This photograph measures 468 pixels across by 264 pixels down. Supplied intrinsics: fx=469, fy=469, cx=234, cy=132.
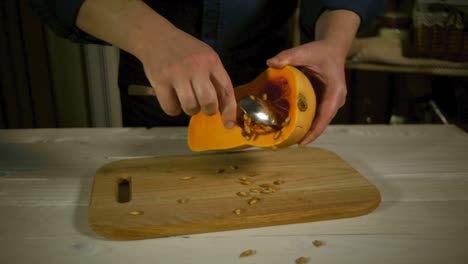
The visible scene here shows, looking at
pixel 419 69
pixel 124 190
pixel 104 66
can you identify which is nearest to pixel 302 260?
pixel 124 190

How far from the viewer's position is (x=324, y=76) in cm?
89

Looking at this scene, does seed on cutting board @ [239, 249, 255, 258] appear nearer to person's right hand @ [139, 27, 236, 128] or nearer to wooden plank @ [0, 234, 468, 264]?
wooden plank @ [0, 234, 468, 264]

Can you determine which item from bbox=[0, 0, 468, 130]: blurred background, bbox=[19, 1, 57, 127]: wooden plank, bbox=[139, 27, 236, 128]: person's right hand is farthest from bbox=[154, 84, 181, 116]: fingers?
bbox=[19, 1, 57, 127]: wooden plank

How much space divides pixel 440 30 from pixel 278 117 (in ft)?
4.10

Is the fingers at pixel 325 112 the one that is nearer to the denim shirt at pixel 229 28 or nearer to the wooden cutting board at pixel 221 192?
the wooden cutting board at pixel 221 192

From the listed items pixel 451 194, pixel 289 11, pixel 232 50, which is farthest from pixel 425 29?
pixel 451 194

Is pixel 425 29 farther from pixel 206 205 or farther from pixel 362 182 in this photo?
pixel 206 205

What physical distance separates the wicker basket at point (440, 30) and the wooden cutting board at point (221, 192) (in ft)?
3.68

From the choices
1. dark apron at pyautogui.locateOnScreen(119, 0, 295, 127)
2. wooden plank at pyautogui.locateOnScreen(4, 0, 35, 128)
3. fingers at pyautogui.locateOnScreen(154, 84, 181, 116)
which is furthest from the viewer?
wooden plank at pyautogui.locateOnScreen(4, 0, 35, 128)

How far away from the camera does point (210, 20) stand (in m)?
1.06

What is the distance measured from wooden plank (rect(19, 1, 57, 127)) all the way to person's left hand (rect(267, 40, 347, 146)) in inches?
56.5

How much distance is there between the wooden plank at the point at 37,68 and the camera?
1.93m

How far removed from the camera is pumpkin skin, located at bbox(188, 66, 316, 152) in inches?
32.2

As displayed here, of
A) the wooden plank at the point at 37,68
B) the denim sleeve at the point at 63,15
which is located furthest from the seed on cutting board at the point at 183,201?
the wooden plank at the point at 37,68
